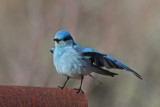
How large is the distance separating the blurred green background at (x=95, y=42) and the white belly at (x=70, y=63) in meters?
3.06

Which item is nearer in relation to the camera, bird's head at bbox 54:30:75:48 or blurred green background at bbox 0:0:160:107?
bird's head at bbox 54:30:75:48

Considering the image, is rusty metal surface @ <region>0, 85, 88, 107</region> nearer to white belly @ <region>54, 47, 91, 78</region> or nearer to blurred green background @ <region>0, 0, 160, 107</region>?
white belly @ <region>54, 47, 91, 78</region>

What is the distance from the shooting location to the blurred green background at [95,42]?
8.79m

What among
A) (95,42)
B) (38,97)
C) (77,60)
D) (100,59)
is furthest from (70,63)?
(95,42)

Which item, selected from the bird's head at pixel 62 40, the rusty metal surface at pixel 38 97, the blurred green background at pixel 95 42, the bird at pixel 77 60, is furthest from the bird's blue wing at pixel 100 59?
the blurred green background at pixel 95 42

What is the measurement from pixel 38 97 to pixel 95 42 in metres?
6.61

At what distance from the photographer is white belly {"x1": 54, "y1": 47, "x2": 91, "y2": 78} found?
5379mm

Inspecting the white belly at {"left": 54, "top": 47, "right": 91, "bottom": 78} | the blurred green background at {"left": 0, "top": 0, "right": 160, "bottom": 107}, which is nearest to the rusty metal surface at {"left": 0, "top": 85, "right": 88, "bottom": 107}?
the white belly at {"left": 54, "top": 47, "right": 91, "bottom": 78}

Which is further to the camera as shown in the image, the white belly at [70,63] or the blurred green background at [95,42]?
the blurred green background at [95,42]

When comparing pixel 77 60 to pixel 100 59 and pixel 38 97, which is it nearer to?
pixel 100 59

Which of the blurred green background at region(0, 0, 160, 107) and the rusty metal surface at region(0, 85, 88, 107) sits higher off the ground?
the rusty metal surface at region(0, 85, 88, 107)

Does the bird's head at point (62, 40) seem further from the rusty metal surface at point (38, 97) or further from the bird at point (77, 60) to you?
the rusty metal surface at point (38, 97)

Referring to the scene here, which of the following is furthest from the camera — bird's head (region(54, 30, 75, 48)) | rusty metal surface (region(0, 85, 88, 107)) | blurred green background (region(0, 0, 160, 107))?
blurred green background (region(0, 0, 160, 107))

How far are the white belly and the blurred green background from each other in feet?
10.0
